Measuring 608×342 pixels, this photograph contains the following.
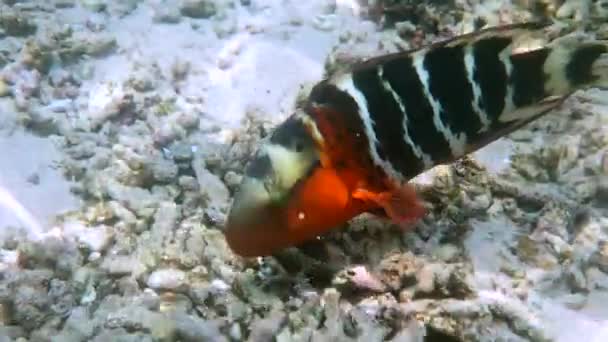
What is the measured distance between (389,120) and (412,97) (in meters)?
0.11

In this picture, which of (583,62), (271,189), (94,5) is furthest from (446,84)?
(94,5)

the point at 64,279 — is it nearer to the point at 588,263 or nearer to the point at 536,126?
the point at 588,263

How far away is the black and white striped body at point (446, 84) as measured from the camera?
7.80 ft

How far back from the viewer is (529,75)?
241 cm

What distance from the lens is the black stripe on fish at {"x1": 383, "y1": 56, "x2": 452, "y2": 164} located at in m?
2.38

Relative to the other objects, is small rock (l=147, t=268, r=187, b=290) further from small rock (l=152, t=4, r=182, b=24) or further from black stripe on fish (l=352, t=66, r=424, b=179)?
small rock (l=152, t=4, r=182, b=24)

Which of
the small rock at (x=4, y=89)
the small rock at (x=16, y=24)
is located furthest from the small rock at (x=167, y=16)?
the small rock at (x=4, y=89)

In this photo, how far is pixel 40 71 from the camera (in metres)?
3.59

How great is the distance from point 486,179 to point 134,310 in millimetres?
1603

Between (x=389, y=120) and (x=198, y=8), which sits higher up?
(x=389, y=120)

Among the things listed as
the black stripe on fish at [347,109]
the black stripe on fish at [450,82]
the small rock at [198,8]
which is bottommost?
the small rock at [198,8]

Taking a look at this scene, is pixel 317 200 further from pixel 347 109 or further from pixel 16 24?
pixel 16 24

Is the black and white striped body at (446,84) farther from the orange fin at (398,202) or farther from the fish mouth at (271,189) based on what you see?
the fish mouth at (271,189)

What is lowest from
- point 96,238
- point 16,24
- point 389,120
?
point 96,238
